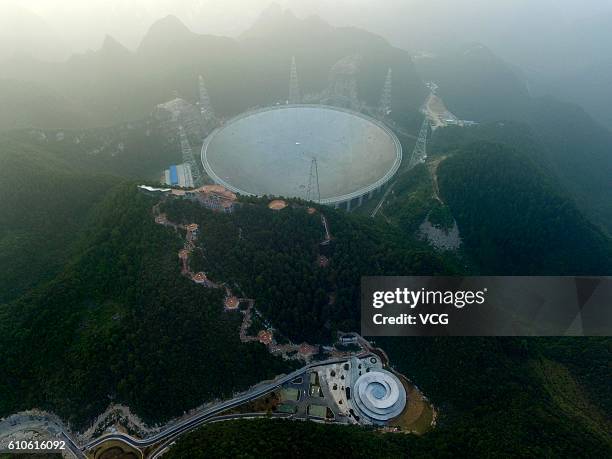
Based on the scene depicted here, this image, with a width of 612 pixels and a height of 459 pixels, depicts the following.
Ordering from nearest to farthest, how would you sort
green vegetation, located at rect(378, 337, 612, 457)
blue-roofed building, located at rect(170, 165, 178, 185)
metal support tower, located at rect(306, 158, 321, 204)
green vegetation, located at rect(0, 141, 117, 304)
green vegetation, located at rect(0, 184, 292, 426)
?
green vegetation, located at rect(378, 337, 612, 457), green vegetation, located at rect(0, 184, 292, 426), green vegetation, located at rect(0, 141, 117, 304), metal support tower, located at rect(306, 158, 321, 204), blue-roofed building, located at rect(170, 165, 178, 185)

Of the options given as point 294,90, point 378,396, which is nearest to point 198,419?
point 378,396

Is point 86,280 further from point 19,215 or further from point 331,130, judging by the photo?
point 331,130

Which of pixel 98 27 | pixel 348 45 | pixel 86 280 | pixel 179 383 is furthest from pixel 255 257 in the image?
Answer: pixel 98 27

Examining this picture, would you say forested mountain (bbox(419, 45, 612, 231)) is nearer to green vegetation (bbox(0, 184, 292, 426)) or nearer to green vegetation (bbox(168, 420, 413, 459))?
green vegetation (bbox(168, 420, 413, 459))

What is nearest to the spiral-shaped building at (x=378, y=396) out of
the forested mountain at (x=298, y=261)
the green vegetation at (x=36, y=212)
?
the forested mountain at (x=298, y=261)

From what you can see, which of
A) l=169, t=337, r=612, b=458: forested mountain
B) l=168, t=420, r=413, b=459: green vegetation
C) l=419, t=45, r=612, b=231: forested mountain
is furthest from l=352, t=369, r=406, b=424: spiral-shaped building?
l=419, t=45, r=612, b=231: forested mountain

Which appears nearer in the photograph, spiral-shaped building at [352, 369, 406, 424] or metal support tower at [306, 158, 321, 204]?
spiral-shaped building at [352, 369, 406, 424]

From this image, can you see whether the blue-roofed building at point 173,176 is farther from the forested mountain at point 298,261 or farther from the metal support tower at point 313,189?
the forested mountain at point 298,261

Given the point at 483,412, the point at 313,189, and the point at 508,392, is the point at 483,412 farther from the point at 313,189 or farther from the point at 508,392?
the point at 313,189
